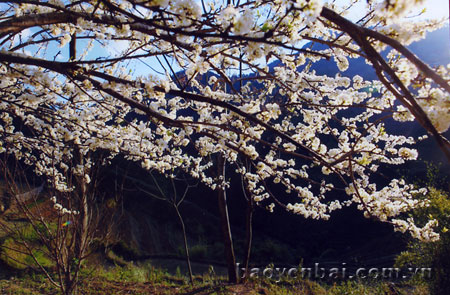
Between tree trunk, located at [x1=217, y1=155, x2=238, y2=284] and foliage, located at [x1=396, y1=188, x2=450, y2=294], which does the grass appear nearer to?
tree trunk, located at [x1=217, y1=155, x2=238, y2=284]

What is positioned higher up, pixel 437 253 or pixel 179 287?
pixel 437 253

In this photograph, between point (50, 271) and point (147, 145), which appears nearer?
point (147, 145)

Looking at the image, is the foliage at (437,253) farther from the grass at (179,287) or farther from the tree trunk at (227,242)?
the tree trunk at (227,242)

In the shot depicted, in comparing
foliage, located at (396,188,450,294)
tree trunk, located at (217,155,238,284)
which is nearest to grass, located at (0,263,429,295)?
tree trunk, located at (217,155,238,284)

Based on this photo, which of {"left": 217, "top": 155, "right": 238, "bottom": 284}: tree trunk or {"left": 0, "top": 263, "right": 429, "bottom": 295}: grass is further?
{"left": 217, "top": 155, "right": 238, "bottom": 284}: tree trunk

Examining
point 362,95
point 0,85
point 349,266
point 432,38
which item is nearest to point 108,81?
point 0,85

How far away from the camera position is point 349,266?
7688 mm

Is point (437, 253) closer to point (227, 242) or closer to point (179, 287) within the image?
point (227, 242)

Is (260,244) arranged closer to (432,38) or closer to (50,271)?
(50,271)

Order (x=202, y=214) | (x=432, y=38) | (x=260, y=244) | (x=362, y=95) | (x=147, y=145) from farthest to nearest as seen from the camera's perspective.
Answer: (x=432, y=38), (x=202, y=214), (x=260, y=244), (x=147, y=145), (x=362, y=95)

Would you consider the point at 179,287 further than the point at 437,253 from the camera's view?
Yes

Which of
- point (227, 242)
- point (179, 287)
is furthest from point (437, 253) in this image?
point (179, 287)

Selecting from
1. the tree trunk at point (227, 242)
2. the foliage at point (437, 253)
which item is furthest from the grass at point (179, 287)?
the foliage at point (437, 253)

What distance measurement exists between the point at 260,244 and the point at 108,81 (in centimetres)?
893
